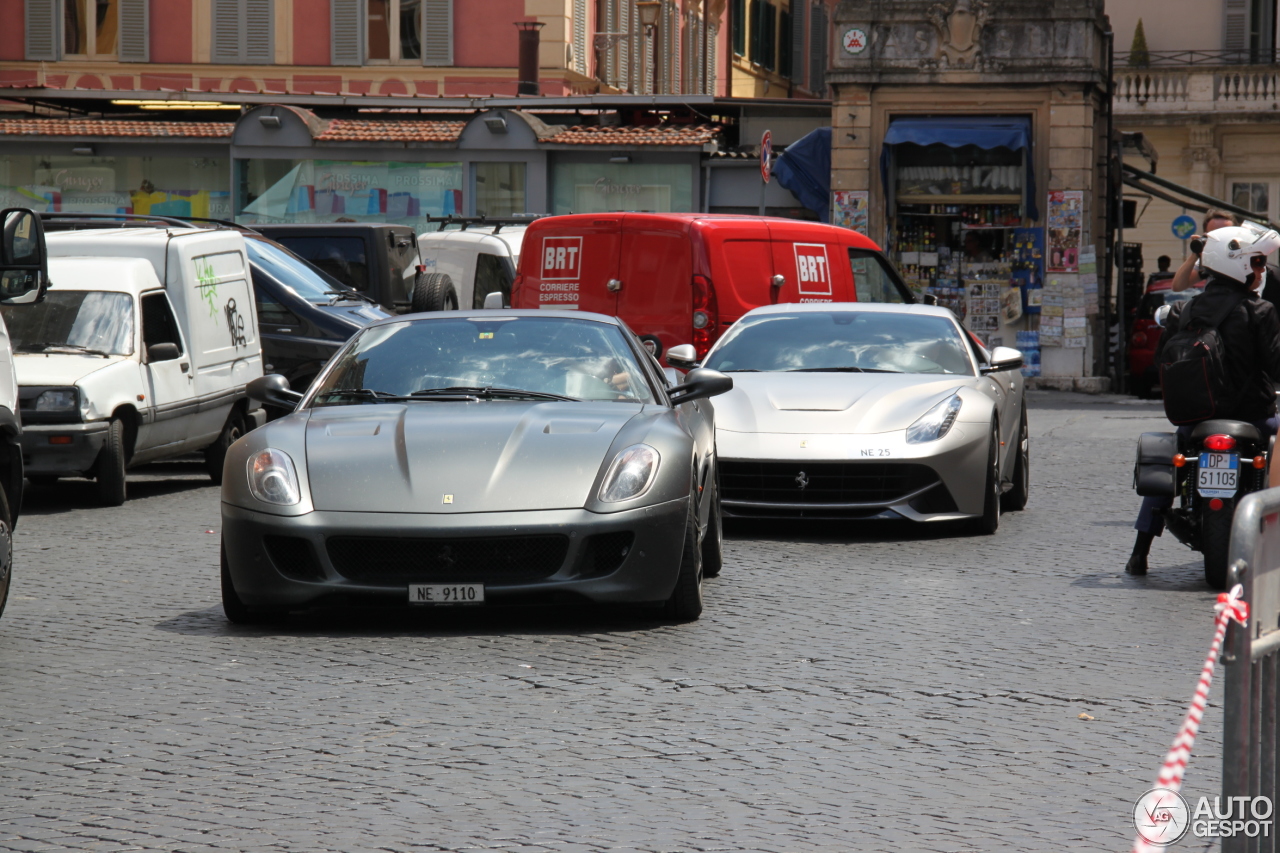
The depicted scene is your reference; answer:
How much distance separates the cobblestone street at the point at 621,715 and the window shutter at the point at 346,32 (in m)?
30.3

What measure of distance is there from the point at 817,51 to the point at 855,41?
96.0 ft

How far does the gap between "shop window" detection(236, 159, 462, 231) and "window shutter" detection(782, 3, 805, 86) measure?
27.0 m

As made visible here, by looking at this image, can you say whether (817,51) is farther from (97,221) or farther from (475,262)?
(97,221)

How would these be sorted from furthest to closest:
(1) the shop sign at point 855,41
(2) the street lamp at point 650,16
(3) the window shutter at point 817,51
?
1. (3) the window shutter at point 817,51
2. (2) the street lamp at point 650,16
3. (1) the shop sign at point 855,41

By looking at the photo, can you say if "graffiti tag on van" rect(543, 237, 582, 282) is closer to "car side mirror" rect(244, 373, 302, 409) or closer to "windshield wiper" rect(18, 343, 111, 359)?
"windshield wiper" rect(18, 343, 111, 359)

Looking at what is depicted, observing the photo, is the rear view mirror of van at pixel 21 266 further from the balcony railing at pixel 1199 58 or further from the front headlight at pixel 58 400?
the balcony railing at pixel 1199 58

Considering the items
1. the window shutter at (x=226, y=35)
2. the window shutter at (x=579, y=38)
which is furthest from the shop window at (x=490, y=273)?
the window shutter at (x=226, y=35)

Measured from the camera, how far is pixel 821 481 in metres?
10.7

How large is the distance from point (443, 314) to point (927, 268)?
796 inches

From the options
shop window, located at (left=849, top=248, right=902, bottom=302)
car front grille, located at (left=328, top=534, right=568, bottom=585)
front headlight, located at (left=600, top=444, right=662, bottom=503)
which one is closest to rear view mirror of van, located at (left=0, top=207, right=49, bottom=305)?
car front grille, located at (left=328, top=534, right=568, bottom=585)

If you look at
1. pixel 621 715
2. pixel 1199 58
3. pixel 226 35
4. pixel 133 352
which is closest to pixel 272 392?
pixel 621 715

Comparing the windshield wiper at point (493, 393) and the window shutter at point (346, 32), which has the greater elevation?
the window shutter at point (346, 32)

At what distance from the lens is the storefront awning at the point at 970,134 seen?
90.5 feet

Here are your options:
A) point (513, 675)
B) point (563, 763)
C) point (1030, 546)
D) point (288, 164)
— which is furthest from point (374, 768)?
point (288, 164)
